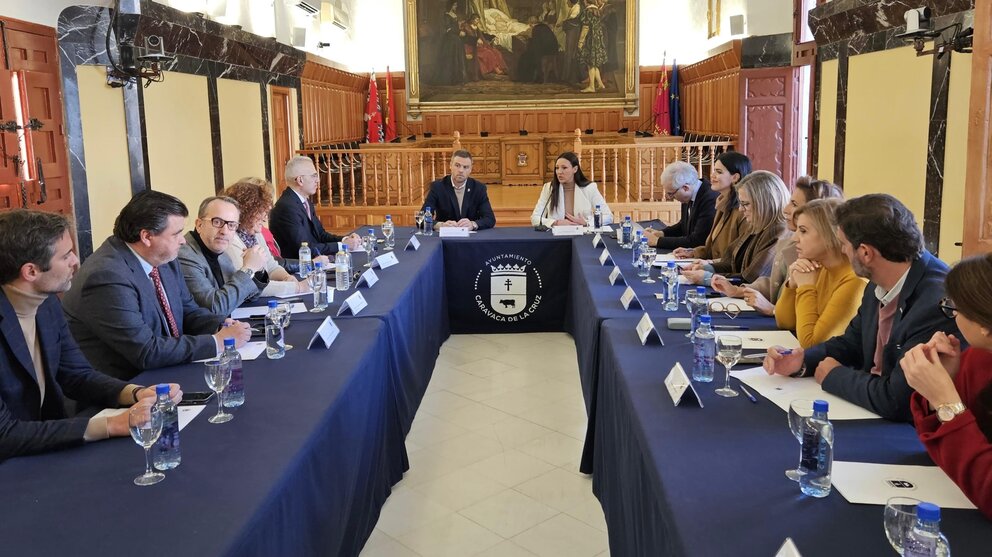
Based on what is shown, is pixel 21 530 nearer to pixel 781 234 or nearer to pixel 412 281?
pixel 412 281

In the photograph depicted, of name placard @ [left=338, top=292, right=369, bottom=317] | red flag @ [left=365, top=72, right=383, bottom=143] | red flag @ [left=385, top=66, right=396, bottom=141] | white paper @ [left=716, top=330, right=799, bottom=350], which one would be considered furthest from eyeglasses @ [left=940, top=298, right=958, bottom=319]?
red flag @ [left=385, top=66, right=396, bottom=141]

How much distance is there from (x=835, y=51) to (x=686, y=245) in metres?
3.40

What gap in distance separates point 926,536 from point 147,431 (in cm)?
151

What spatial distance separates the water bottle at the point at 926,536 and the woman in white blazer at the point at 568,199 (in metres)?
4.87

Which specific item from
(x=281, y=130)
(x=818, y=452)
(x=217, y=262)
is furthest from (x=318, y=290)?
(x=281, y=130)

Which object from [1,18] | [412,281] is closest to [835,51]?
[412,281]

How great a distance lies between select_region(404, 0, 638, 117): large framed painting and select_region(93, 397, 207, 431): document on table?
12.9 m

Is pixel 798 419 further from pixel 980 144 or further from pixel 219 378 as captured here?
pixel 980 144

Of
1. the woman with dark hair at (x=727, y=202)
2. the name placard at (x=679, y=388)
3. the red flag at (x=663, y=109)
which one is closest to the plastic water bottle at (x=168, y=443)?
the name placard at (x=679, y=388)

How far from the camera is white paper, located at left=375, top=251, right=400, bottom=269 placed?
451cm

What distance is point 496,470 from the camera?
3.47 m

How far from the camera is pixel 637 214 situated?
9.66 m

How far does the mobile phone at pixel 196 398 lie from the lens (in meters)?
2.24

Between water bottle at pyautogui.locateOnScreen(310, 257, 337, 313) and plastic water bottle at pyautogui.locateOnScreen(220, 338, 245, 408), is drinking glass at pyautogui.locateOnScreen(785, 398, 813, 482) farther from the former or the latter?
water bottle at pyautogui.locateOnScreen(310, 257, 337, 313)
